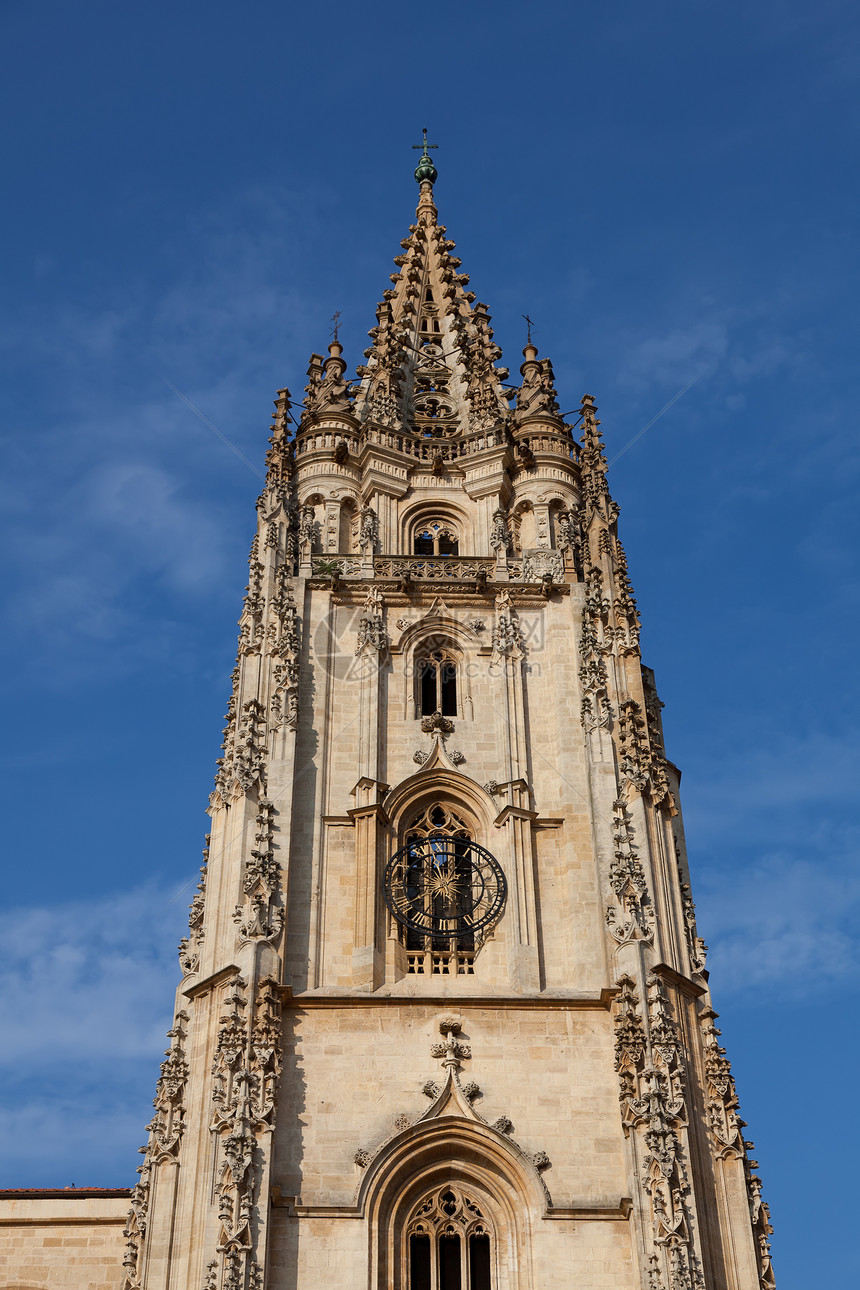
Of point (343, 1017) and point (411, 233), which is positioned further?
point (411, 233)

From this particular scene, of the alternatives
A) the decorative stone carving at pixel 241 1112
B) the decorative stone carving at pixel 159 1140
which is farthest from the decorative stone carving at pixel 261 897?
the decorative stone carving at pixel 159 1140

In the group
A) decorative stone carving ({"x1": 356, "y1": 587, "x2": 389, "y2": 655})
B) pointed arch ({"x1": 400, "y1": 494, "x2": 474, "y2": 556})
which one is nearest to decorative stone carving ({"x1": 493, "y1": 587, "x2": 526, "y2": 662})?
decorative stone carving ({"x1": 356, "y1": 587, "x2": 389, "y2": 655})

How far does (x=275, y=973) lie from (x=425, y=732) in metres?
5.66

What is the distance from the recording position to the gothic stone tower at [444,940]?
73.0ft

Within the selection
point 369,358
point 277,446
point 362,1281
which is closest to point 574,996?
point 362,1281

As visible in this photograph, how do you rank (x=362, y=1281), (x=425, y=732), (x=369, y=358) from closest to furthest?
(x=362, y=1281), (x=425, y=732), (x=369, y=358)

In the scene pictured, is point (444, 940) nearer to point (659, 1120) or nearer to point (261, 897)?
point (261, 897)

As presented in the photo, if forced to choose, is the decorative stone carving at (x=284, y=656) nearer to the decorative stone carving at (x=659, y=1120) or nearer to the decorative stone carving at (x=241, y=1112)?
the decorative stone carving at (x=241, y=1112)

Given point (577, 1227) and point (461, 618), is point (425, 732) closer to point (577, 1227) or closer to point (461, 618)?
point (461, 618)

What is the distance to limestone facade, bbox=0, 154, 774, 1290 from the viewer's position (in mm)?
22234

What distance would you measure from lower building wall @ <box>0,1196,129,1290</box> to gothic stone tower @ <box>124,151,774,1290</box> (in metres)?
2.92

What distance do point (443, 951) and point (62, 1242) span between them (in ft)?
22.7

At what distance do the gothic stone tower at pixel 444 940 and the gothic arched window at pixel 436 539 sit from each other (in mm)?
64

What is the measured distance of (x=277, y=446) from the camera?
108 feet
